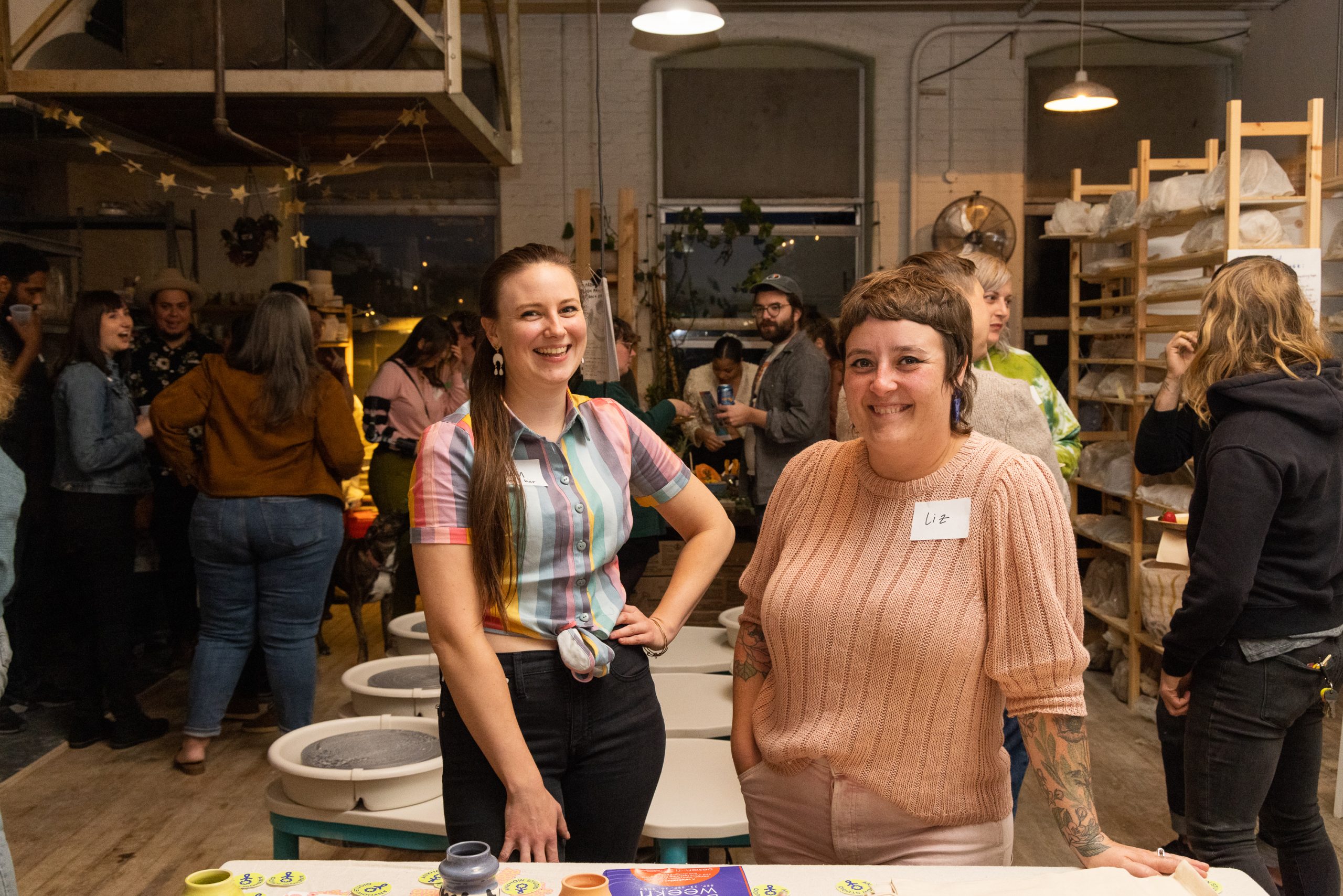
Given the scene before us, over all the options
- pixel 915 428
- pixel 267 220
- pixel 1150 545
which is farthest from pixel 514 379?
pixel 267 220

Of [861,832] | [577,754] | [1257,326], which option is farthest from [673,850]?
[1257,326]

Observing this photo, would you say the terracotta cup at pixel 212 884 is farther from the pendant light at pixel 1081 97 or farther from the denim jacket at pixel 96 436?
the pendant light at pixel 1081 97

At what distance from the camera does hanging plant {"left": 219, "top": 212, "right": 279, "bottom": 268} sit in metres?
6.41

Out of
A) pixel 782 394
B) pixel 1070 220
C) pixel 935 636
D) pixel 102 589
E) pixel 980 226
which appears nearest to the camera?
pixel 935 636

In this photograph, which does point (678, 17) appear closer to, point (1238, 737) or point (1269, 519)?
point (1269, 519)

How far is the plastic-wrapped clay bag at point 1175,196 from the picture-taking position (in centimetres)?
433

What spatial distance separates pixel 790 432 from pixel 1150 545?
5.68 feet

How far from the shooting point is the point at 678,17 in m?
4.79

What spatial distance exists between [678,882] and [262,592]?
289 cm

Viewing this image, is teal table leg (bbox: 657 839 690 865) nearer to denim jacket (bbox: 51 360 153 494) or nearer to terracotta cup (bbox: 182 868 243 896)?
terracotta cup (bbox: 182 868 243 896)

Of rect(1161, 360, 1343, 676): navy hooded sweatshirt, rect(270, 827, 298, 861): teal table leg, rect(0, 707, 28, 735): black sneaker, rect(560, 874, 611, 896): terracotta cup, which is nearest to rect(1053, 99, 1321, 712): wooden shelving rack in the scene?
rect(1161, 360, 1343, 676): navy hooded sweatshirt

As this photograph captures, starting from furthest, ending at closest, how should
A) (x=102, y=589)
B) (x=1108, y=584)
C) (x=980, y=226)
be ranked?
1. (x=980, y=226)
2. (x=1108, y=584)
3. (x=102, y=589)

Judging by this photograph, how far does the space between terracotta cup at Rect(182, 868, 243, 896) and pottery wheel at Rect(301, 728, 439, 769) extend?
0.73m

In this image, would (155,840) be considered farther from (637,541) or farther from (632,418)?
(632,418)
